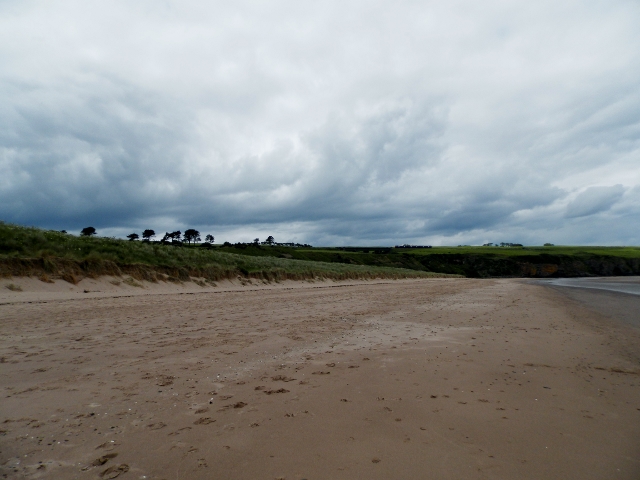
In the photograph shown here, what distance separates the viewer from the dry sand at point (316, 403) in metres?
3.31

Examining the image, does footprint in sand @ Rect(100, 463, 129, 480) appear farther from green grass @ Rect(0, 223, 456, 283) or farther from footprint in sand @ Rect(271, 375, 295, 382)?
green grass @ Rect(0, 223, 456, 283)

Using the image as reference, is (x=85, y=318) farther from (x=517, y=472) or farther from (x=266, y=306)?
(x=517, y=472)

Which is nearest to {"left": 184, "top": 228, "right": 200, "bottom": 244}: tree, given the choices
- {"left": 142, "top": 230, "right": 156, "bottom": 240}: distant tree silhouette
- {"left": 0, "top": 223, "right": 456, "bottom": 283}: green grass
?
A: {"left": 142, "top": 230, "right": 156, "bottom": 240}: distant tree silhouette

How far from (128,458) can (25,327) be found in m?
8.11

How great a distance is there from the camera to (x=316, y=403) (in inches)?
182

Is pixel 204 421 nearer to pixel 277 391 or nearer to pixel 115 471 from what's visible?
Answer: pixel 115 471

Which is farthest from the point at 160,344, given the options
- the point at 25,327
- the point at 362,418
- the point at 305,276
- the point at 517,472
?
the point at 305,276

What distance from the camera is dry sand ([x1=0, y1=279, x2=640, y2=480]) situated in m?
3.31

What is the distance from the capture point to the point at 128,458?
340 centimetres

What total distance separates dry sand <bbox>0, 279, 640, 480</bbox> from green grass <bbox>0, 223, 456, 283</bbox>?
9647 millimetres

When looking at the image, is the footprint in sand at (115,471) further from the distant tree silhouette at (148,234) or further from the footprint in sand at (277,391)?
the distant tree silhouette at (148,234)

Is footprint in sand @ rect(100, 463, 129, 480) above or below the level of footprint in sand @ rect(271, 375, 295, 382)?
below

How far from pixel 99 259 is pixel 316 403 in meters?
19.5

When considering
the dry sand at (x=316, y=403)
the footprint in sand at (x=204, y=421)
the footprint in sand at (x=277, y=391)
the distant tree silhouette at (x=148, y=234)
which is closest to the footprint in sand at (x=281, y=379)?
the dry sand at (x=316, y=403)
